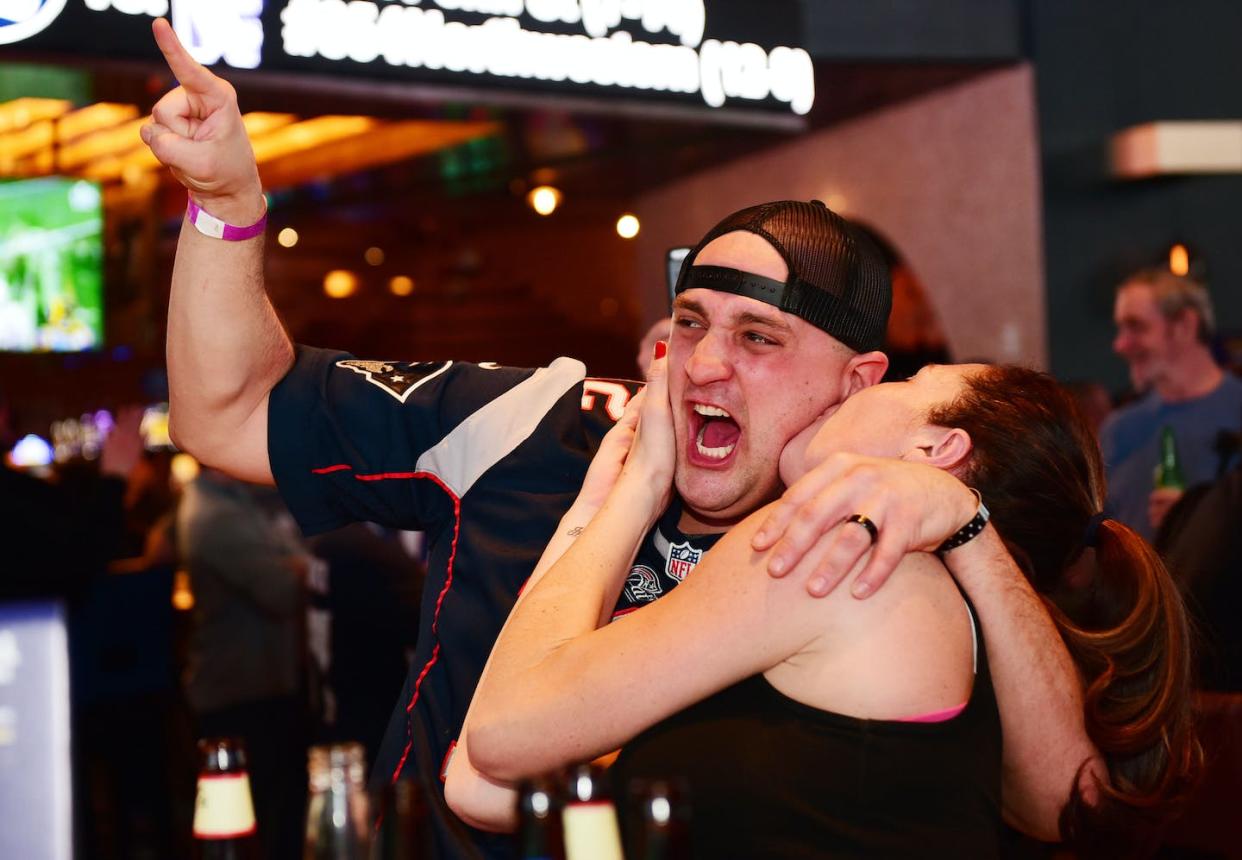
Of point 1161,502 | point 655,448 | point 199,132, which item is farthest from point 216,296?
point 1161,502

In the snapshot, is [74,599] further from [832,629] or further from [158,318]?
[158,318]

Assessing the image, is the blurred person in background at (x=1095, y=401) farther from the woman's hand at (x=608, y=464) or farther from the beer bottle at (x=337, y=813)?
the beer bottle at (x=337, y=813)

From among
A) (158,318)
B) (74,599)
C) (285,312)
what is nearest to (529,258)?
(285,312)

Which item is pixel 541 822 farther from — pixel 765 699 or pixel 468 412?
pixel 468 412

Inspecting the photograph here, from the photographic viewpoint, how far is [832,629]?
1410 millimetres

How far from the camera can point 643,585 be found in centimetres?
195

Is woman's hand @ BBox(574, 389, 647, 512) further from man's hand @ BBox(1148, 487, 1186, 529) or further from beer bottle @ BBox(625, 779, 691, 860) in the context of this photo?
man's hand @ BBox(1148, 487, 1186, 529)

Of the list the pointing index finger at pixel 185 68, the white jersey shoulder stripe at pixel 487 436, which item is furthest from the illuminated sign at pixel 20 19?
the white jersey shoulder stripe at pixel 487 436

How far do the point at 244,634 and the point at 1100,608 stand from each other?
347 cm

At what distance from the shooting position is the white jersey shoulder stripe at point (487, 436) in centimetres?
210

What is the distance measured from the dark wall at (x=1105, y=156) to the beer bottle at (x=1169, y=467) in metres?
3.02

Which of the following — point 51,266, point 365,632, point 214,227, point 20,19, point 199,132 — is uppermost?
point 20,19

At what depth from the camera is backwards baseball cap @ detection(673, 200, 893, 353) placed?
1910 mm

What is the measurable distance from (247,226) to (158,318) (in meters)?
5.04
